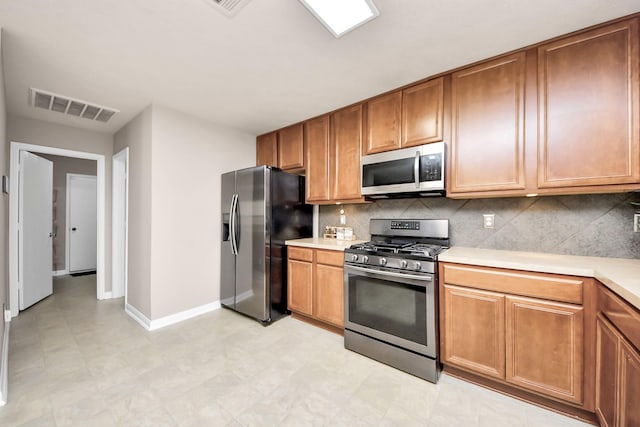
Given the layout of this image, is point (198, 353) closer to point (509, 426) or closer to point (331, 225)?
point (331, 225)

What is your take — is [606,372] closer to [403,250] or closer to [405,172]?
[403,250]

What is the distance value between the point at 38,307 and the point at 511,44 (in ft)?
19.1

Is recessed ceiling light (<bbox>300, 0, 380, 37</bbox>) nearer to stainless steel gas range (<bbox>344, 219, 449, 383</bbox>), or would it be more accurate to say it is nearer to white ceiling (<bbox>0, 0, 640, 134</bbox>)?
white ceiling (<bbox>0, 0, 640, 134</bbox>)

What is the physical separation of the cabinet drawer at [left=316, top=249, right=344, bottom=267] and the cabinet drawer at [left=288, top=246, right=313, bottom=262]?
0.11 meters

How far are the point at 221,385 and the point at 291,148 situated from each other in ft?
8.57

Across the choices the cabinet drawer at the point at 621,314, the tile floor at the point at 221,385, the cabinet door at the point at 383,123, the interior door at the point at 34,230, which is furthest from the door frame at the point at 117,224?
the cabinet drawer at the point at 621,314

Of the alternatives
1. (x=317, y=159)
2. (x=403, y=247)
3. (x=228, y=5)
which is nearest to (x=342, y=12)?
(x=228, y=5)

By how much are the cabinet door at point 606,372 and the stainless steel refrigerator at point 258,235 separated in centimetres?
259

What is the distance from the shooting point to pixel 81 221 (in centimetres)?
553

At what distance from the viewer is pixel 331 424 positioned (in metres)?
1.57

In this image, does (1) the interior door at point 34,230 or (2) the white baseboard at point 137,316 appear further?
(1) the interior door at point 34,230

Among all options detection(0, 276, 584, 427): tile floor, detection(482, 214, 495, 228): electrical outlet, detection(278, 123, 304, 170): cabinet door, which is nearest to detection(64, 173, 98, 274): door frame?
detection(0, 276, 584, 427): tile floor

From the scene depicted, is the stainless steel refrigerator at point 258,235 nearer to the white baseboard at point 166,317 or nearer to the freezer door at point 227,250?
the freezer door at point 227,250

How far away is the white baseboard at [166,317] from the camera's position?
9.32 ft
